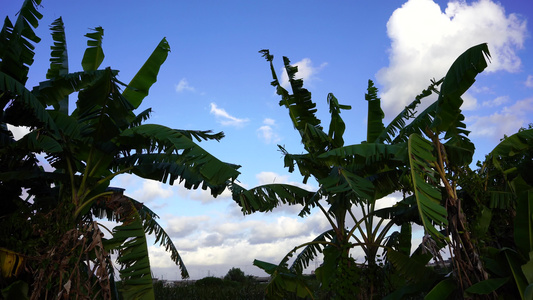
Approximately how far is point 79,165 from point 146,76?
2.27m

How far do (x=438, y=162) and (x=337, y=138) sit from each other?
2.65 meters

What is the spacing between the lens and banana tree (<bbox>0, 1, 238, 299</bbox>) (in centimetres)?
600

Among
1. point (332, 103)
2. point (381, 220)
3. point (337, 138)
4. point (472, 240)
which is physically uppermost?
point (332, 103)

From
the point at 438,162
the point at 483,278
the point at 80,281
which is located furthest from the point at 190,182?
the point at 483,278

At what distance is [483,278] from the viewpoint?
6438 mm

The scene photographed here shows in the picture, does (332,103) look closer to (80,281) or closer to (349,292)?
(349,292)

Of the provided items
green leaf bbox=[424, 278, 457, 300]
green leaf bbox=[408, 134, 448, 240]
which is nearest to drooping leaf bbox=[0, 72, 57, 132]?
green leaf bbox=[408, 134, 448, 240]

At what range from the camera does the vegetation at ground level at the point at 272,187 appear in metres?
6.36

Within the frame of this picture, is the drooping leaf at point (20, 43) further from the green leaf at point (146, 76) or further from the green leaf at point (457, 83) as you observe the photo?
the green leaf at point (457, 83)

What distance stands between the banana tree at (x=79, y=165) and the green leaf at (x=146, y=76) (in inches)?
0.8

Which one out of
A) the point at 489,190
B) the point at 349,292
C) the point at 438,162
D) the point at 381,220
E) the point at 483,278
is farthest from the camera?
the point at 381,220

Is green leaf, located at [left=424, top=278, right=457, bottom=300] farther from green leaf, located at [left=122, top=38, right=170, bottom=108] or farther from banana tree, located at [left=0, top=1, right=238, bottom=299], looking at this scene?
green leaf, located at [left=122, top=38, right=170, bottom=108]

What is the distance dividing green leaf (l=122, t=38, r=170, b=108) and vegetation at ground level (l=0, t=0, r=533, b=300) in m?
0.03

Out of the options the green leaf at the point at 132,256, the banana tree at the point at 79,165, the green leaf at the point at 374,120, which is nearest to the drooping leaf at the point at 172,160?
the banana tree at the point at 79,165
